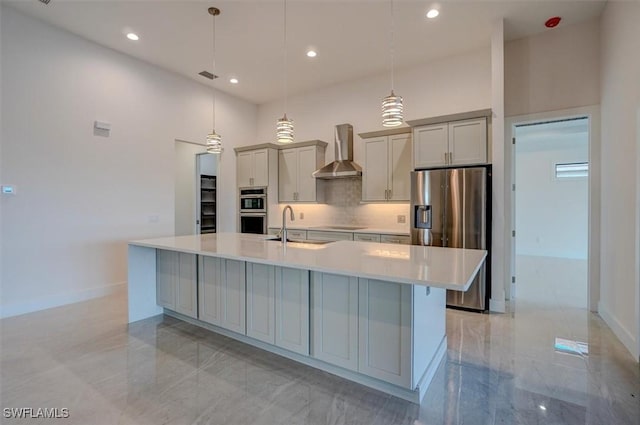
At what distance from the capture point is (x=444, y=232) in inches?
153

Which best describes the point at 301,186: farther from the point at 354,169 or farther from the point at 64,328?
the point at 64,328

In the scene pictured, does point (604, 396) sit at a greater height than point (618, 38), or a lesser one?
lesser

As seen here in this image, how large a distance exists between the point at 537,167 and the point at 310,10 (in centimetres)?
709

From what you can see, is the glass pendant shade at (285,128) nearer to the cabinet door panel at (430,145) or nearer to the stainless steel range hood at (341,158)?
the cabinet door panel at (430,145)

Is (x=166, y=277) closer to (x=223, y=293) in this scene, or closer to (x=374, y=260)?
(x=223, y=293)

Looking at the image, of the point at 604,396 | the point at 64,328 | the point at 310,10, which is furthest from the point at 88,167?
the point at 604,396

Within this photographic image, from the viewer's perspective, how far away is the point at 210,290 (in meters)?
3.04

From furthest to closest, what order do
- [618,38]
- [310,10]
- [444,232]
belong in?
[444,232] < [310,10] < [618,38]

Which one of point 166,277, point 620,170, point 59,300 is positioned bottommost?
point 59,300

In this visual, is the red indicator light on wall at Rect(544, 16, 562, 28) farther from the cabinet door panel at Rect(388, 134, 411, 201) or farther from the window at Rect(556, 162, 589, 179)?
the window at Rect(556, 162, 589, 179)

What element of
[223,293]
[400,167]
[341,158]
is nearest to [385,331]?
[223,293]

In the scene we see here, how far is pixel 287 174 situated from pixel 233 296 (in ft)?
11.0

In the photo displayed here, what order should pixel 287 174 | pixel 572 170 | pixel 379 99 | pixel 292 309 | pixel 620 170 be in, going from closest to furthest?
1. pixel 292 309
2. pixel 620 170
3. pixel 379 99
4. pixel 287 174
5. pixel 572 170

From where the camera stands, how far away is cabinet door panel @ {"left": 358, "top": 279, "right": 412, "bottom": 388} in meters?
1.97
